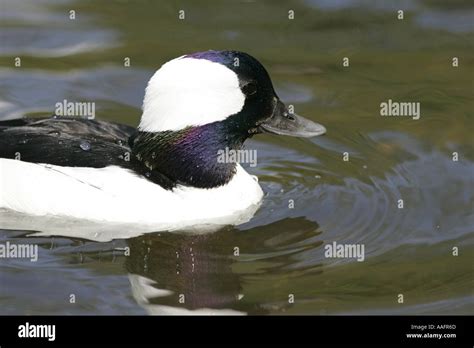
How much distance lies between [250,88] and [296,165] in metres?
1.80

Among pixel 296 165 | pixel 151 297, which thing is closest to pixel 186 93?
pixel 151 297

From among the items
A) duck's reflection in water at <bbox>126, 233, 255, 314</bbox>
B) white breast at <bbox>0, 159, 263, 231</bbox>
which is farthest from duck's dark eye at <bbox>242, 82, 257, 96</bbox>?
duck's reflection in water at <bbox>126, 233, 255, 314</bbox>

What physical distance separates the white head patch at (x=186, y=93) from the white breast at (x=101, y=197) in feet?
2.03

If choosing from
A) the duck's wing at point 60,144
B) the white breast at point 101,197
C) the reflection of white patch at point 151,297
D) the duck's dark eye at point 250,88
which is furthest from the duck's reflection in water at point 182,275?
the duck's dark eye at point 250,88

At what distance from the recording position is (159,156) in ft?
36.7

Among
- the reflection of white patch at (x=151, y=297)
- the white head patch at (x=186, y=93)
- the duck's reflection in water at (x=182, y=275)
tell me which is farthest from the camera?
the white head patch at (x=186, y=93)

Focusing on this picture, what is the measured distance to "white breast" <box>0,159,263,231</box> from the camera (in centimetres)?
1102

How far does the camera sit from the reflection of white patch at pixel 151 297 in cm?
972

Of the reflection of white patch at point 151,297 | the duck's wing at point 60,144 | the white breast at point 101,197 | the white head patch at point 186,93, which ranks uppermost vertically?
the white head patch at point 186,93

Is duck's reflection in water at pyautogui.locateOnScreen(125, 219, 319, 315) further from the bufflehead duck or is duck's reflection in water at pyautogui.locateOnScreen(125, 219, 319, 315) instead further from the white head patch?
the white head patch

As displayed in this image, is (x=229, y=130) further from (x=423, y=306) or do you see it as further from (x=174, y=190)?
(x=423, y=306)

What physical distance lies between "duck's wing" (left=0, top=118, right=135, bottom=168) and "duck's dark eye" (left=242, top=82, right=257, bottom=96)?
4.29 feet

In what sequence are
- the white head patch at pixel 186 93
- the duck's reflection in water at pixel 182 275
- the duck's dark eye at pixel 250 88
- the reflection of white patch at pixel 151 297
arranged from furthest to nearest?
1. the duck's dark eye at pixel 250 88
2. the white head patch at pixel 186 93
3. the duck's reflection in water at pixel 182 275
4. the reflection of white patch at pixel 151 297

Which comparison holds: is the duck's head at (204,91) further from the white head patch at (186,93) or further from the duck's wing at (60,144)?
the duck's wing at (60,144)
